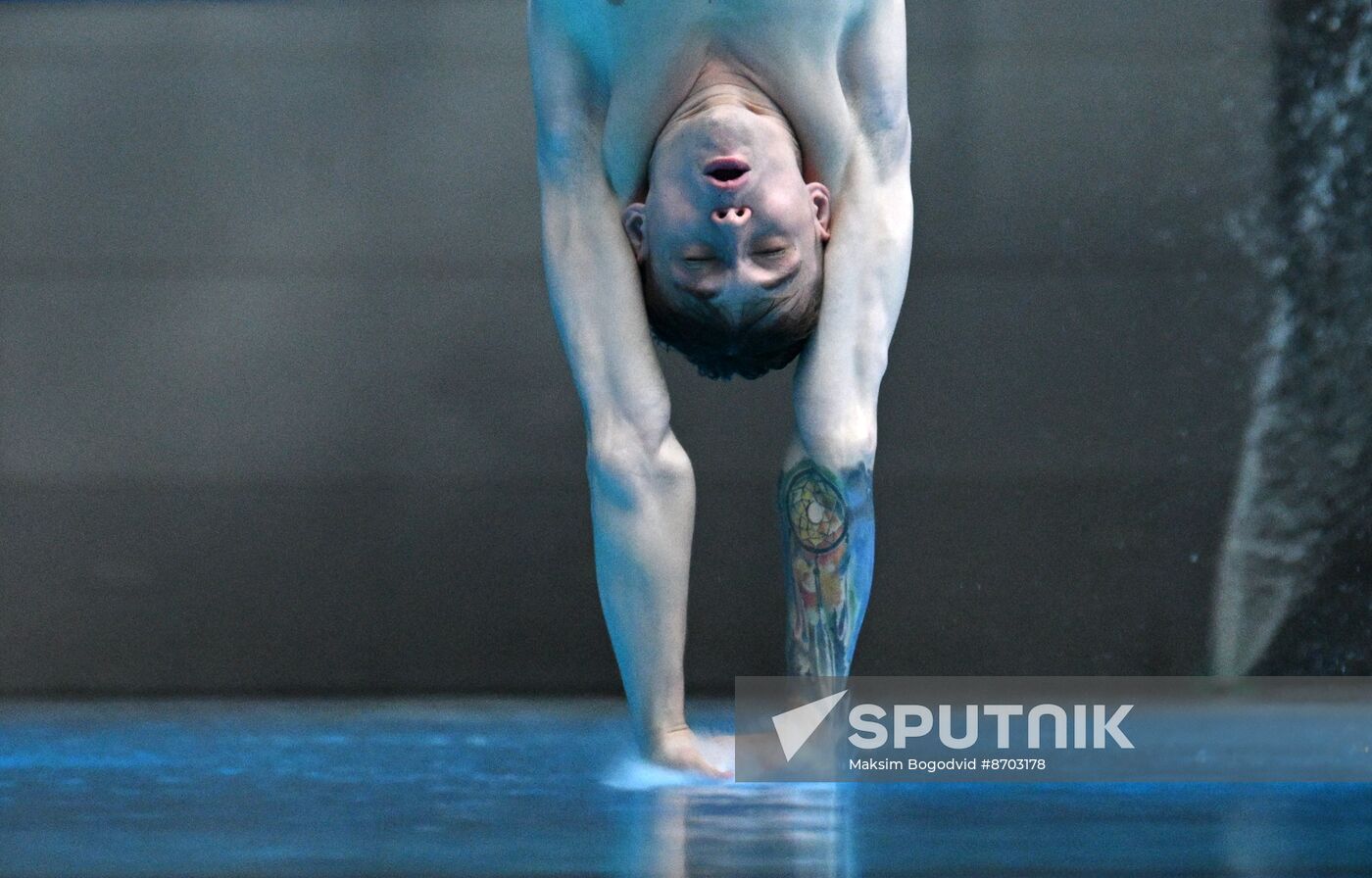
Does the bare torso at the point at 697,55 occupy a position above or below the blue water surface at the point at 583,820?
above

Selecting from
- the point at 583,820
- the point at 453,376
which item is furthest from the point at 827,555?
the point at 453,376

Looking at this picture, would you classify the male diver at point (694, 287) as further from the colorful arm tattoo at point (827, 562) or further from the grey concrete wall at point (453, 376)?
the grey concrete wall at point (453, 376)

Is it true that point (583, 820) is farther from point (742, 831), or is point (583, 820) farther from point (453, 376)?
point (453, 376)

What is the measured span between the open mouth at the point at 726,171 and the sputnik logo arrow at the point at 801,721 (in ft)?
1.63

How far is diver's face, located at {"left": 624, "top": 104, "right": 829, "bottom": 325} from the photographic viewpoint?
1.62 meters

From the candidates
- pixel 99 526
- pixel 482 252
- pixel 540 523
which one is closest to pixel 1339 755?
pixel 540 523

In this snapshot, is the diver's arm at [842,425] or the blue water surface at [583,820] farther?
the diver's arm at [842,425]

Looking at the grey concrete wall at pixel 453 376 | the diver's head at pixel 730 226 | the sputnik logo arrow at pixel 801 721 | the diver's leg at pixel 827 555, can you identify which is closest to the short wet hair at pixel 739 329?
the diver's head at pixel 730 226

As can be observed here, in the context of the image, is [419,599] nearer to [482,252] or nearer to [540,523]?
[540,523]

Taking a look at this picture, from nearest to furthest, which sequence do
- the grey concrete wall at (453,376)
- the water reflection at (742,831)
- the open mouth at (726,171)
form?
the water reflection at (742,831) < the open mouth at (726,171) < the grey concrete wall at (453,376)

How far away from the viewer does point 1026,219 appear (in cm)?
335

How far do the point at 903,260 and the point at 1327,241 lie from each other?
1.94 metres

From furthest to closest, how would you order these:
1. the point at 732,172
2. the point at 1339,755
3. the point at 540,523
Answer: the point at 540,523 < the point at 1339,755 < the point at 732,172

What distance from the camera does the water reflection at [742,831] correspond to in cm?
112
